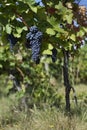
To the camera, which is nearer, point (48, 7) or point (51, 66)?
point (48, 7)

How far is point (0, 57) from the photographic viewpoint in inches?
329

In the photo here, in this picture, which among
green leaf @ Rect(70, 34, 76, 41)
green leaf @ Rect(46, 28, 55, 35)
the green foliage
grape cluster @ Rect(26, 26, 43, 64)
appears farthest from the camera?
grape cluster @ Rect(26, 26, 43, 64)

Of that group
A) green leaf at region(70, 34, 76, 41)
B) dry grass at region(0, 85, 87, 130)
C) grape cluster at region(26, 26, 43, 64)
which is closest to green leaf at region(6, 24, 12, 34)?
grape cluster at region(26, 26, 43, 64)

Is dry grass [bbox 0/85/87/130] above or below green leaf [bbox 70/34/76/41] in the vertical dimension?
below

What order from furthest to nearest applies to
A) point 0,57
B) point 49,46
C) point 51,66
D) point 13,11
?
point 51,66, point 0,57, point 49,46, point 13,11

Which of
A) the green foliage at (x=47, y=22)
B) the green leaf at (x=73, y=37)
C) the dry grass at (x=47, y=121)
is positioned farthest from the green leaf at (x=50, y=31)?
the dry grass at (x=47, y=121)

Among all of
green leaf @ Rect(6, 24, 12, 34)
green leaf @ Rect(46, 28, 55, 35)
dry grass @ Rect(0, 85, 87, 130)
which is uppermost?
green leaf @ Rect(6, 24, 12, 34)

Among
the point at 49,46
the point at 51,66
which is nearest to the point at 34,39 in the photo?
the point at 49,46

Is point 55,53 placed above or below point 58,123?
above

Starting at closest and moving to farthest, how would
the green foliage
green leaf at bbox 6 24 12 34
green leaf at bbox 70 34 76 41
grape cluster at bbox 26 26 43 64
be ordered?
the green foliage
green leaf at bbox 6 24 12 34
green leaf at bbox 70 34 76 41
grape cluster at bbox 26 26 43 64

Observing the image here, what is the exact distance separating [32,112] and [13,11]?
195 centimetres

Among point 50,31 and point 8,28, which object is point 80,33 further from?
point 8,28

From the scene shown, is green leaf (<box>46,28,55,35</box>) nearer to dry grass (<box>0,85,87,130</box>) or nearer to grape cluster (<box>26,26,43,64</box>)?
grape cluster (<box>26,26,43,64</box>)

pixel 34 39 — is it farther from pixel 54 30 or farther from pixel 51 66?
pixel 51 66
